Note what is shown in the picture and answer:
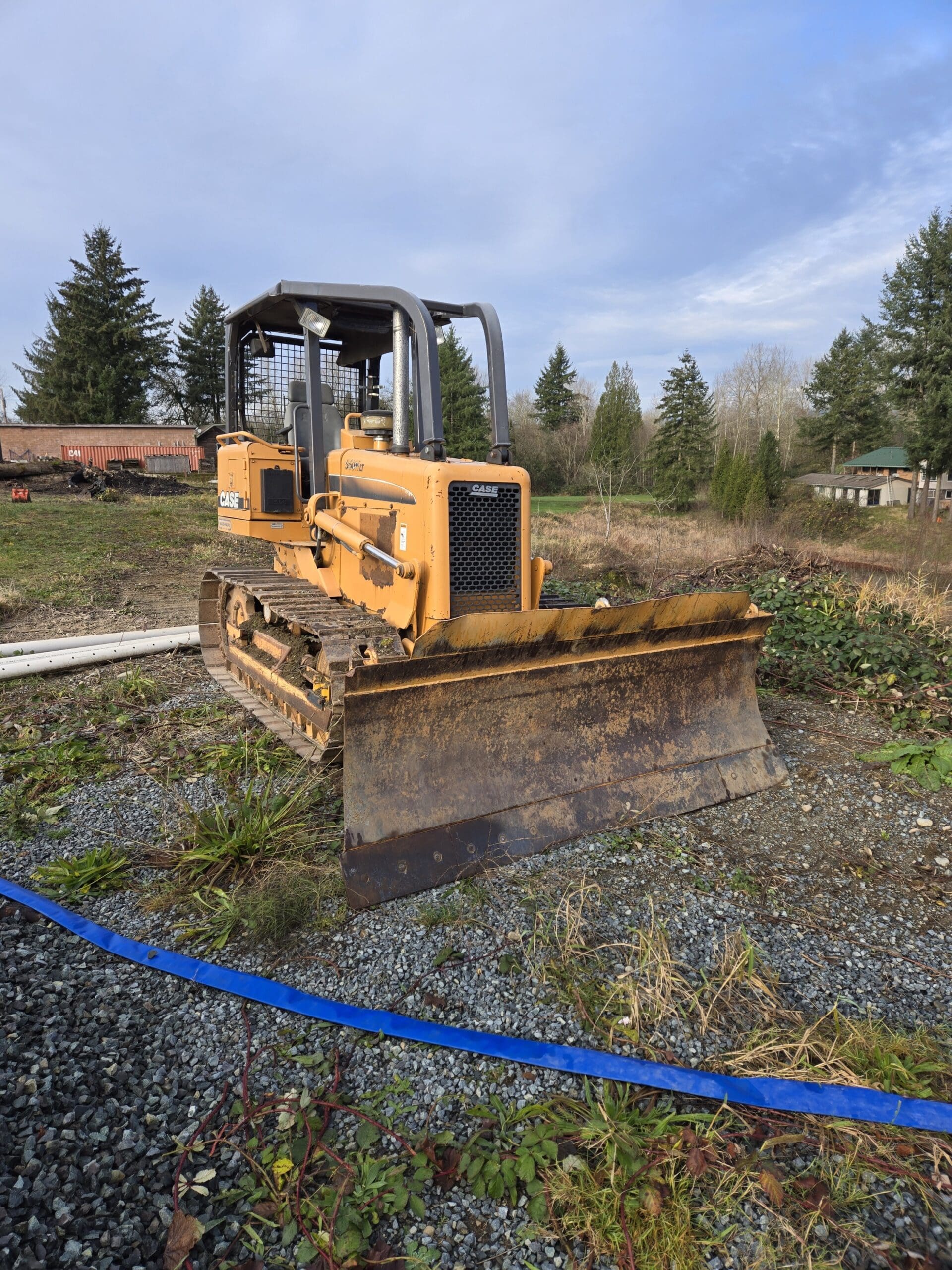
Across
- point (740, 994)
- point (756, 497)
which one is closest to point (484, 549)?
point (740, 994)

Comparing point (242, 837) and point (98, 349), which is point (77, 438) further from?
point (242, 837)

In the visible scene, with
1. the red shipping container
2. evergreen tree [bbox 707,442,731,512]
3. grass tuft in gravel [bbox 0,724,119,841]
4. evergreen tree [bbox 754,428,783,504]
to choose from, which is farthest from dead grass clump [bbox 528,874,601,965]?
the red shipping container

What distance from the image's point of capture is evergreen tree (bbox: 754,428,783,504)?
32094mm

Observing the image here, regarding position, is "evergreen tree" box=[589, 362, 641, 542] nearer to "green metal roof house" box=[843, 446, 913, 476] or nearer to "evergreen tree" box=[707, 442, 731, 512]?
"evergreen tree" box=[707, 442, 731, 512]

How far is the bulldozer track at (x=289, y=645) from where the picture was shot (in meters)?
3.70

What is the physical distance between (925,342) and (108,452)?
119 feet

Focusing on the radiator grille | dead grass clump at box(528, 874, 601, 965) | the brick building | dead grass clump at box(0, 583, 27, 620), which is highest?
the brick building

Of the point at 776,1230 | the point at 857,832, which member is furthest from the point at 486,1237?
the point at 857,832

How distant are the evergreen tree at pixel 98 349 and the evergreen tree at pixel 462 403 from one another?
641 inches

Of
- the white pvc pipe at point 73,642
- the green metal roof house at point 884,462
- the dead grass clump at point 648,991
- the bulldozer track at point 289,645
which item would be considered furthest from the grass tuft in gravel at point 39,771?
the green metal roof house at point 884,462

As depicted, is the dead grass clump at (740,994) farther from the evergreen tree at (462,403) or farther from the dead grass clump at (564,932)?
the evergreen tree at (462,403)

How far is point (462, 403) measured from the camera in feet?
130

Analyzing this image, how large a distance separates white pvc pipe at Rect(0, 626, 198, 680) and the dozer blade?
4612mm

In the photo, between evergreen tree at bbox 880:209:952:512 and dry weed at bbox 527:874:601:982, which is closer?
dry weed at bbox 527:874:601:982
